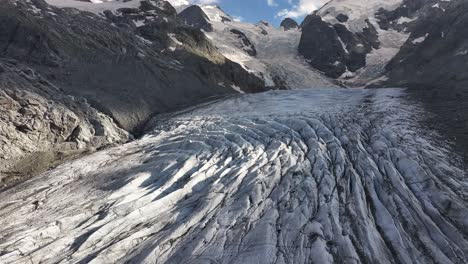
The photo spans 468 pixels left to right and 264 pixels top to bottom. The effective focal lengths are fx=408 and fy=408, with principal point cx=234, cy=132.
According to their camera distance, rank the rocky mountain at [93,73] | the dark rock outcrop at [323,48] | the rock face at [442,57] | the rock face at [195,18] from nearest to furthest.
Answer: the rocky mountain at [93,73], the rock face at [442,57], the dark rock outcrop at [323,48], the rock face at [195,18]

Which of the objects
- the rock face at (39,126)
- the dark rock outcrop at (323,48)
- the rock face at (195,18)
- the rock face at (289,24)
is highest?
the rock face at (195,18)

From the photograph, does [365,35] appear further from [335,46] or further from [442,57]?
[442,57]

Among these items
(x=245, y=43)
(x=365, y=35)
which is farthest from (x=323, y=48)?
Answer: (x=245, y=43)

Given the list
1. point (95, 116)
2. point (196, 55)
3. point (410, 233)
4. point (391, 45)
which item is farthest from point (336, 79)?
point (410, 233)

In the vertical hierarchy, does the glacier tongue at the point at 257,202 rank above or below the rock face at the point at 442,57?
above

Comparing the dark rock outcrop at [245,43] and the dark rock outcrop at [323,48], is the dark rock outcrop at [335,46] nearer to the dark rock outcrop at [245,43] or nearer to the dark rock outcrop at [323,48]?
the dark rock outcrop at [323,48]

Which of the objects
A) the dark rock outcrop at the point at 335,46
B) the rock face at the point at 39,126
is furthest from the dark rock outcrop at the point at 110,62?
the dark rock outcrop at the point at 335,46
